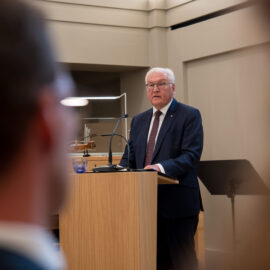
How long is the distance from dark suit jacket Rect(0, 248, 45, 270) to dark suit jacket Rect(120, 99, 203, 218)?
11.4 feet

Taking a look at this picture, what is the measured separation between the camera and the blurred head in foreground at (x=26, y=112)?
0.41m

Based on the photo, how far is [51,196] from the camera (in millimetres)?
470

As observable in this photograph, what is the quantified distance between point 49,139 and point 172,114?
12.6 feet

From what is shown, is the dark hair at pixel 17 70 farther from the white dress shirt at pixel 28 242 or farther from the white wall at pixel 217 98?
the white wall at pixel 217 98

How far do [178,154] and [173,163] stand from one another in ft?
0.87

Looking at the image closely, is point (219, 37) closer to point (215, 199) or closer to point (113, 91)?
point (215, 199)

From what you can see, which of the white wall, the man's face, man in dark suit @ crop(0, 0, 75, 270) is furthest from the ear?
the white wall

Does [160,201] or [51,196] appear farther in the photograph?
[160,201]

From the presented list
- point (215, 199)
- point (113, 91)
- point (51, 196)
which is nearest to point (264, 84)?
point (51, 196)

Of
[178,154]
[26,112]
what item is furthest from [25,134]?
[178,154]

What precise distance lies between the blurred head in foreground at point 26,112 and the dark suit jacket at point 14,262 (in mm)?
26

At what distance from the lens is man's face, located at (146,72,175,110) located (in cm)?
434

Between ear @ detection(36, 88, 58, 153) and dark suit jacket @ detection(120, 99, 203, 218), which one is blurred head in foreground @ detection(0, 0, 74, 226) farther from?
dark suit jacket @ detection(120, 99, 203, 218)

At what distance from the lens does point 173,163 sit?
12.9 feet
